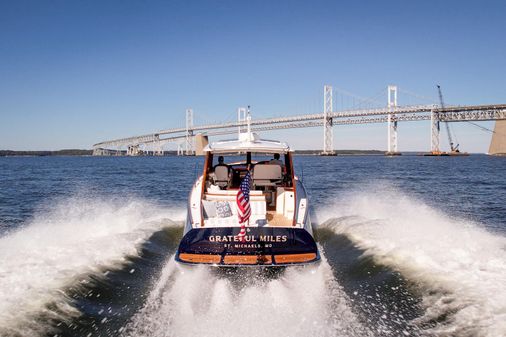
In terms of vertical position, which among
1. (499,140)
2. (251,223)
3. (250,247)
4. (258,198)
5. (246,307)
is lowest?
(246,307)

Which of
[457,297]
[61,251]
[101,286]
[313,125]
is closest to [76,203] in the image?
[61,251]

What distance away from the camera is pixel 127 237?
7.40 meters

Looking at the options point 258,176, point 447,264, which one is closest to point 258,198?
point 258,176

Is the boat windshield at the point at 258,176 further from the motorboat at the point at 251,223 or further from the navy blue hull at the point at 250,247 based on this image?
the navy blue hull at the point at 250,247

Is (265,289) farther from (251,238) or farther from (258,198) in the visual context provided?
(258,198)

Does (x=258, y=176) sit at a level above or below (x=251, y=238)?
above

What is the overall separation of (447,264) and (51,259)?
541 centimetres

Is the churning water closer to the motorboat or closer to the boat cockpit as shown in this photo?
the motorboat

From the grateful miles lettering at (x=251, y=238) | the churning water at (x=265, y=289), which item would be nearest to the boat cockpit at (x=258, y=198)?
the grateful miles lettering at (x=251, y=238)

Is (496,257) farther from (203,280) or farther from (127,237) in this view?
(127,237)

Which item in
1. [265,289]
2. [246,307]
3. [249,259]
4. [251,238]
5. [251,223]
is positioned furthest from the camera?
[251,223]

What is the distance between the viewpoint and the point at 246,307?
425 cm

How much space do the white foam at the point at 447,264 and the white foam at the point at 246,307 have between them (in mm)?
1030

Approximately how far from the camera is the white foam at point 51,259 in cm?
391
